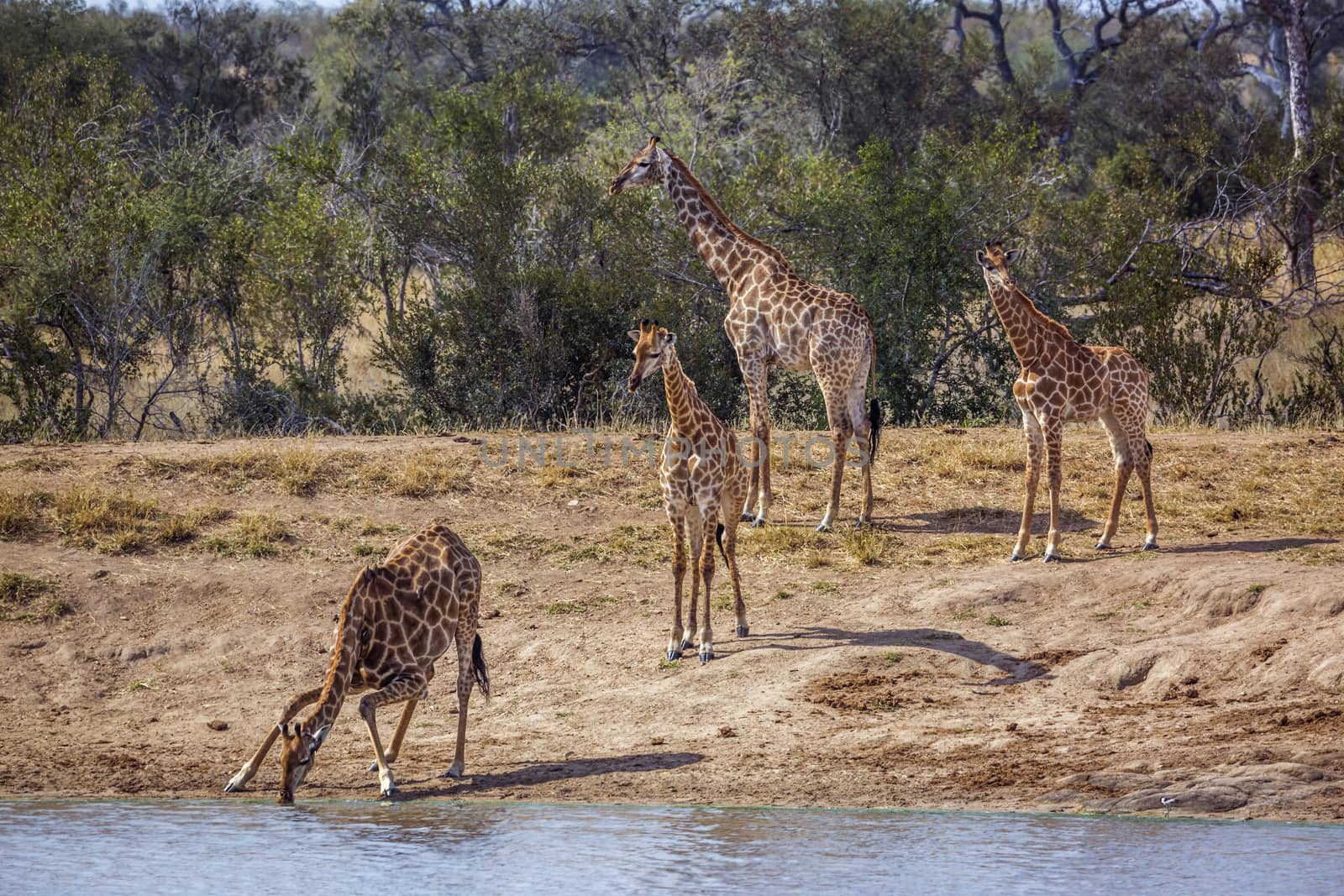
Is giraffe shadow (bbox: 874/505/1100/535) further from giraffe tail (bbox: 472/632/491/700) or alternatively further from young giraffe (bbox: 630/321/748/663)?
giraffe tail (bbox: 472/632/491/700)

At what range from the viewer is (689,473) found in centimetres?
978

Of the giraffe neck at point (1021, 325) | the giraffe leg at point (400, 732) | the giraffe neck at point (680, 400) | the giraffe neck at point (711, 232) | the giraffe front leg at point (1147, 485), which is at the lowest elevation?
the giraffe leg at point (400, 732)

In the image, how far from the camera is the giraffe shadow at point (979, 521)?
12500 mm

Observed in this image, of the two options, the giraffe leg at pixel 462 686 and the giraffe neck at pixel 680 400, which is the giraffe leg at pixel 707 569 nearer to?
the giraffe neck at pixel 680 400

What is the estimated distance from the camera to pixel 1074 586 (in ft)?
34.8

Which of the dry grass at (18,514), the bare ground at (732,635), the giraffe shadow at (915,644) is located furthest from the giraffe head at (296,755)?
the dry grass at (18,514)

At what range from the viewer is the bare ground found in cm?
809

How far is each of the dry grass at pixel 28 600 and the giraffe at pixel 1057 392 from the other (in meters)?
7.17

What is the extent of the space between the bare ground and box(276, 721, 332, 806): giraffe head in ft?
1.59

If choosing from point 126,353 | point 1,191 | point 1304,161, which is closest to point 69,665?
point 126,353

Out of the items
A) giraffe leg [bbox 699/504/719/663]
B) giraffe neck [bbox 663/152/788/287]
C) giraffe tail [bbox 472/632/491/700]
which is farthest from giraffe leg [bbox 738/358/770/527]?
giraffe tail [bbox 472/632/491/700]

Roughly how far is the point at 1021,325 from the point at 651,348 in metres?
3.30

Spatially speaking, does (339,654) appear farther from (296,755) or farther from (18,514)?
(18,514)

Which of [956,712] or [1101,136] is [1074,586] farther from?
[1101,136]
